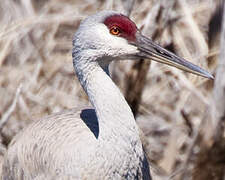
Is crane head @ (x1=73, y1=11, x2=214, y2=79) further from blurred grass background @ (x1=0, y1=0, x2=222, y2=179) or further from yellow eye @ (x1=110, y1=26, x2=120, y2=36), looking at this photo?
blurred grass background @ (x1=0, y1=0, x2=222, y2=179)

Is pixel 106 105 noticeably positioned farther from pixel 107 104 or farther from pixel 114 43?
pixel 114 43

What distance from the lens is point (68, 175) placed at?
3.26 meters

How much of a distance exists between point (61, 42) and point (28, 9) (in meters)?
0.50

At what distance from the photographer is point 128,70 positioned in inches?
186

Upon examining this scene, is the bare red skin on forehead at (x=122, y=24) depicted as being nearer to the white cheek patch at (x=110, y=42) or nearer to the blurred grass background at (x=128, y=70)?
the white cheek patch at (x=110, y=42)

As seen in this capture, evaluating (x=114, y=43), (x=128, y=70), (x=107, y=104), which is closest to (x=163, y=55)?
(x=114, y=43)

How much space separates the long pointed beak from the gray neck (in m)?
0.25

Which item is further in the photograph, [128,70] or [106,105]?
[128,70]

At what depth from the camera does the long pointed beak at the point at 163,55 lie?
3.21 metres

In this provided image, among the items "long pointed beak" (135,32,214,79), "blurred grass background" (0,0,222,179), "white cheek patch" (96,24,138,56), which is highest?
"white cheek patch" (96,24,138,56)

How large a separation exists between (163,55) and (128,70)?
1486 millimetres

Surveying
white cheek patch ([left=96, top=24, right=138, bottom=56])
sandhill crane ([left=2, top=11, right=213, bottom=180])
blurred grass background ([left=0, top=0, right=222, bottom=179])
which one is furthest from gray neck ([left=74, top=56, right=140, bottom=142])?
blurred grass background ([left=0, top=0, right=222, bottom=179])

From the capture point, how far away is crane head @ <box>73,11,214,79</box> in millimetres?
3172

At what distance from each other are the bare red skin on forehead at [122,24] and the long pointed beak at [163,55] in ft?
0.18
